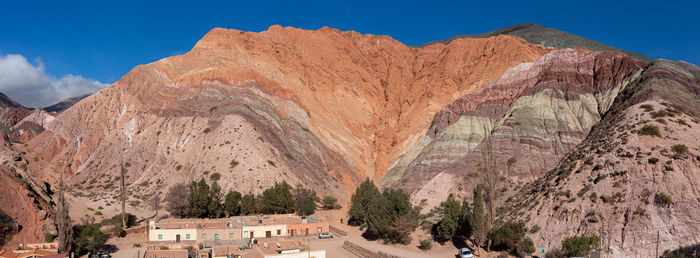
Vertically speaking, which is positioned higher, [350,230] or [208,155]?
[208,155]

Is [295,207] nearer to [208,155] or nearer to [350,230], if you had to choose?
[350,230]

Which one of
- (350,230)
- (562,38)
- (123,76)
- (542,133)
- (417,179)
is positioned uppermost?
(562,38)

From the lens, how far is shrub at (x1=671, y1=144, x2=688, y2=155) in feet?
116

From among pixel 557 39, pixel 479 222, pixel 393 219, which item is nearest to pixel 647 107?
pixel 479 222

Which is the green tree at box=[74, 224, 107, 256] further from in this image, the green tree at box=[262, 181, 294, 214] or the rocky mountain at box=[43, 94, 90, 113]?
the rocky mountain at box=[43, 94, 90, 113]

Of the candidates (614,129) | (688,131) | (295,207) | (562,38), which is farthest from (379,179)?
(562,38)

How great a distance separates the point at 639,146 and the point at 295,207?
38.8 m

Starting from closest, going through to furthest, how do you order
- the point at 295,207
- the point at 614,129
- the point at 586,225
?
the point at 586,225 < the point at 614,129 < the point at 295,207

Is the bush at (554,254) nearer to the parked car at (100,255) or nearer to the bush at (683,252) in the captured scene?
the bush at (683,252)

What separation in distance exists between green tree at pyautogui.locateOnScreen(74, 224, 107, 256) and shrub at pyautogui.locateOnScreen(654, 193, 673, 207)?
133 ft

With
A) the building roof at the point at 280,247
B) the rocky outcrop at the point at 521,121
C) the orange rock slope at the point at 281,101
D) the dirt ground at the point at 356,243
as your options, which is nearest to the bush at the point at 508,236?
the dirt ground at the point at 356,243

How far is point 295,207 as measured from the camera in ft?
204

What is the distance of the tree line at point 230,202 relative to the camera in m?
55.1

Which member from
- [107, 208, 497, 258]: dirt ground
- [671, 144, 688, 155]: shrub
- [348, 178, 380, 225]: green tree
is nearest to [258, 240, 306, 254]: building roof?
[107, 208, 497, 258]: dirt ground
